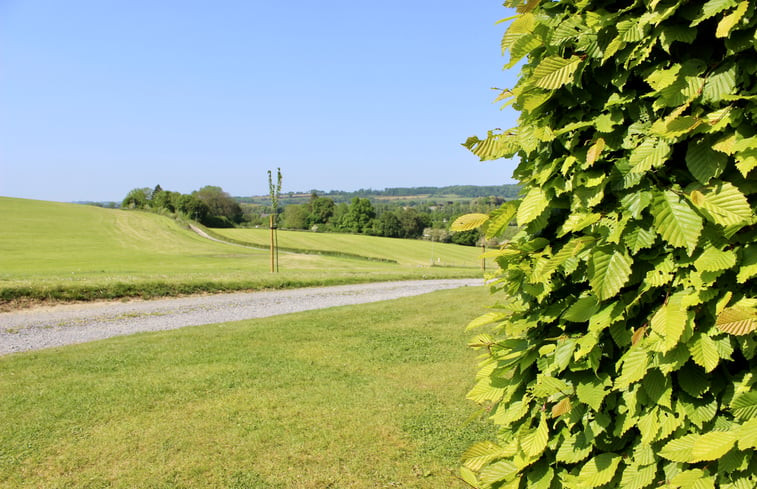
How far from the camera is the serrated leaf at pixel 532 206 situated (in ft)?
8.32

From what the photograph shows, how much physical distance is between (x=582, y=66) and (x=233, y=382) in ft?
19.7

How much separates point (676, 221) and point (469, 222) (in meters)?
1.05

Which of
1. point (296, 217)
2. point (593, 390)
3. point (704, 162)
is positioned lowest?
point (296, 217)

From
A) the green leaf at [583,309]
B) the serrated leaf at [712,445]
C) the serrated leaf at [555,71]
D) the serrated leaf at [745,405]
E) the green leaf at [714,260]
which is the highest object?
the serrated leaf at [555,71]

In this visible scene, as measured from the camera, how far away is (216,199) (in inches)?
4552

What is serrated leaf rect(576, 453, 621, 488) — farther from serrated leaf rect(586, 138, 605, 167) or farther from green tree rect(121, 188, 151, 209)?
green tree rect(121, 188, 151, 209)

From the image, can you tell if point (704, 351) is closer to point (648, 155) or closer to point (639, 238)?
point (639, 238)

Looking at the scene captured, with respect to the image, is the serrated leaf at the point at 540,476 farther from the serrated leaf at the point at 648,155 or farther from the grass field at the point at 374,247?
the grass field at the point at 374,247

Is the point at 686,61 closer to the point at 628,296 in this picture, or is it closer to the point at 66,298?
the point at 628,296

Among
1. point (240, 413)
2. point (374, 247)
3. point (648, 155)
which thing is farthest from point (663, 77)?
point (374, 247)

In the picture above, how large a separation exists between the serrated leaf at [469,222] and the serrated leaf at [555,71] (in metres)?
0.75

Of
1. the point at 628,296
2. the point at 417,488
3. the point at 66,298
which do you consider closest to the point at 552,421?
the point at 628,296

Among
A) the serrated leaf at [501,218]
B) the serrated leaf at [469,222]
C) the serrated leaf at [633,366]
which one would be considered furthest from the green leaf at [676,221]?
the serrated leaf at [469,222]

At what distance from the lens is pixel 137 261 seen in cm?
3566
